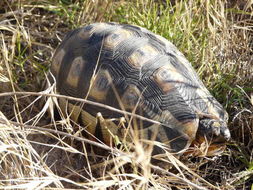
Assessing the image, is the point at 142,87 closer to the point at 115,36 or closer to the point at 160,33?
the point at 115,36

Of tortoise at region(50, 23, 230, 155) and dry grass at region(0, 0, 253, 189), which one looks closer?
tortoise at region(50, 23, 230, 155)

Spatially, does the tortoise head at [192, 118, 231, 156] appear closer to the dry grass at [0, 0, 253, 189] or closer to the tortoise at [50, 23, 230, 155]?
the tortoise at [50, 23, 230, 155]

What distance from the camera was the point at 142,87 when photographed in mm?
2262

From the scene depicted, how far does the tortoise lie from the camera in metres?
2.24

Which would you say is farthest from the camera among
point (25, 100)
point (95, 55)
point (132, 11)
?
point (132, 11)

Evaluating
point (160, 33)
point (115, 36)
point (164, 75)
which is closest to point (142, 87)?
point (164, 75)

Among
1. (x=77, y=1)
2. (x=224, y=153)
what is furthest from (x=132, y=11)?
(x=224, y=153)

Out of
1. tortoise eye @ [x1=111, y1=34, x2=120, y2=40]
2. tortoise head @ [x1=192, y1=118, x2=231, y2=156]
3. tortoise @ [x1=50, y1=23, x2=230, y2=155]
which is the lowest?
tortoise head @ [x1=192, y1=118, x2=231, y2=156]

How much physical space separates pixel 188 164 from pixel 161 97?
1.48 feet

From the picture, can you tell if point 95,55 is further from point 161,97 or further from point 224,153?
point 224,153

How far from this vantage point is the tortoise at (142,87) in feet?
7.34

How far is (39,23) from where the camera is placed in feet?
11.0

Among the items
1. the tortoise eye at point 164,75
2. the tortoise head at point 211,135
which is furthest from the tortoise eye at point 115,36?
the tortoise head at point 211,135

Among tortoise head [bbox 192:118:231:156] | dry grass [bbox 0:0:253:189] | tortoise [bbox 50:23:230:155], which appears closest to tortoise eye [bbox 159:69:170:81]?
tortoise [bbox 50:23:230:155]
